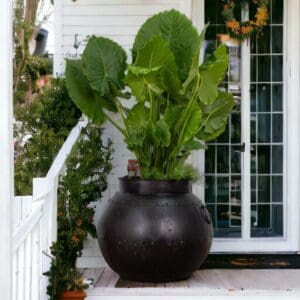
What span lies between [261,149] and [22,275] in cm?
348

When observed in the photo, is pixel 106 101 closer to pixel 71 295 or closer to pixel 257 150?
pixel 257 150

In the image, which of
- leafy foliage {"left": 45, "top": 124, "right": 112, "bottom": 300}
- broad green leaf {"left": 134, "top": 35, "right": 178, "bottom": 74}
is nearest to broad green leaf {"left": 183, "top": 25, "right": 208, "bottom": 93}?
broad green leaf {"left": 134, "top": 35, "right": 178, "bottom": 74}

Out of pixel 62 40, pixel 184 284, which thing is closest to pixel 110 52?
pixel 62 40

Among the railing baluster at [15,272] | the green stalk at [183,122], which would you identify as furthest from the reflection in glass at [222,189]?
the railing baluster at [15,272]

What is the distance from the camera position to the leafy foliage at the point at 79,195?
4.87m

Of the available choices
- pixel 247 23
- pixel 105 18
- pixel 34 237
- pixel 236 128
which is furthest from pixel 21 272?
pixel 247 23

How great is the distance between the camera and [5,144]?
288 cm

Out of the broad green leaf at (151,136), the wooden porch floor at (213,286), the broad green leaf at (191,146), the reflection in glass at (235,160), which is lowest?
the wooden porch floor at (213,286)

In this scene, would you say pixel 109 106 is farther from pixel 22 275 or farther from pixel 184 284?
pixel 22 275

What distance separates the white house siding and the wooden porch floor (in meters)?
1.18

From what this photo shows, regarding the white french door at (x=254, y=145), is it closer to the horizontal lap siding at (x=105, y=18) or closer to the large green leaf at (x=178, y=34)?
the horizontal lap siding at (x=105, y=18)

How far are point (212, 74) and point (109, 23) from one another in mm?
1557

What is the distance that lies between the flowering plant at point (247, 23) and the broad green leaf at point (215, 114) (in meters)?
1.13

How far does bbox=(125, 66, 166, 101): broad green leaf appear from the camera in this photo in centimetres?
489
